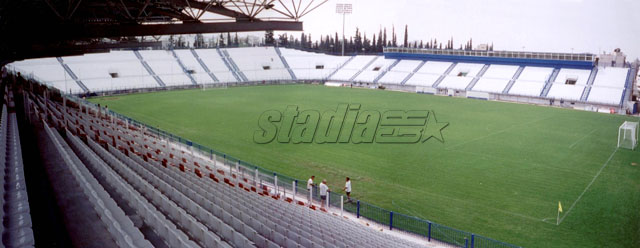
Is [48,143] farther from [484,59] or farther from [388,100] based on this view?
[484,59]

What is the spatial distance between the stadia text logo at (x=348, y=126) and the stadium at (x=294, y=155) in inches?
6.8

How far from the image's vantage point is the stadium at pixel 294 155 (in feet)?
24.6

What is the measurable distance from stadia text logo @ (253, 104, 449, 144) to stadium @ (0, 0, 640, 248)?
0.57 ft

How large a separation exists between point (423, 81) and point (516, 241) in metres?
43.4

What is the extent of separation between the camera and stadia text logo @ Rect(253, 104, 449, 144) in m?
24.0

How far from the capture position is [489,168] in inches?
732

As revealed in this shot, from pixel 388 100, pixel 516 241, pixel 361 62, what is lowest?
pixel 516 241

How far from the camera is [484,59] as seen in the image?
5547 centimetres

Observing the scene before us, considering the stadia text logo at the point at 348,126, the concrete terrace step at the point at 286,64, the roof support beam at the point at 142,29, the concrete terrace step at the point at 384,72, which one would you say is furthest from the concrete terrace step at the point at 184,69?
the roof support beam at the point at 142,29

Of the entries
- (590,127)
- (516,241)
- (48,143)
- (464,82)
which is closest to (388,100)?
(464,82)

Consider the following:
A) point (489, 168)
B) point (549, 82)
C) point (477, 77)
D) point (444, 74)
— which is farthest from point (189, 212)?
point (444, 74)

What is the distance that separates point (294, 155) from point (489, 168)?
28.8ft

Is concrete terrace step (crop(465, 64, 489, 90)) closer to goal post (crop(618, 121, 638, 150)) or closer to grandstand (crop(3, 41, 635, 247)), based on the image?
grandstand (crop(3, 41, 635, 247))

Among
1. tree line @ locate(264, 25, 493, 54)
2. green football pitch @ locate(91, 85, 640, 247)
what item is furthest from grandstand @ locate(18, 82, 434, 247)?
tree line @ locate(264, 25, 493, 54)
